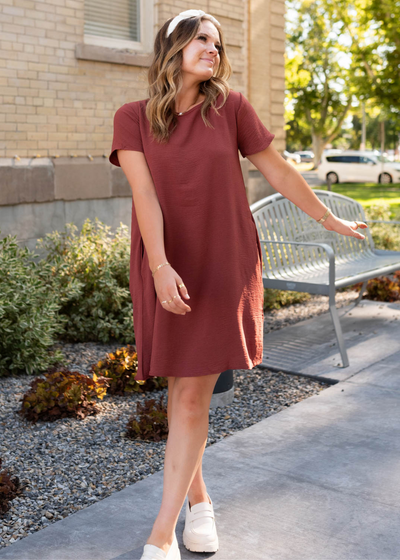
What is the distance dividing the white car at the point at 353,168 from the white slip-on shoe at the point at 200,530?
3661 centimetres

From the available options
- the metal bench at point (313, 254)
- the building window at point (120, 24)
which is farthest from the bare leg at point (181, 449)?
the building window at point (120, 24)

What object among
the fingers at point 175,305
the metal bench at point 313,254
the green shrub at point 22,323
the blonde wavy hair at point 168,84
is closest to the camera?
the fingers at point 175,305

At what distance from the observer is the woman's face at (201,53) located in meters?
2.42

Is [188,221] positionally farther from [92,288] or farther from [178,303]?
[92,288]

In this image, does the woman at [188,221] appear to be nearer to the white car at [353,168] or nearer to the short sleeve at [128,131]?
the short sleeve at [128,131]

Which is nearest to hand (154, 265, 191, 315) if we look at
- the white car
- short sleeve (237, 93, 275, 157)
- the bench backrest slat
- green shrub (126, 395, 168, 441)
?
short sleeve (237, 93, 275, 157)

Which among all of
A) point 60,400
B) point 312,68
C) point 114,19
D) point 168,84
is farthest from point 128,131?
point 312,68

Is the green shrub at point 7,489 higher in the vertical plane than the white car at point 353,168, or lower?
lower

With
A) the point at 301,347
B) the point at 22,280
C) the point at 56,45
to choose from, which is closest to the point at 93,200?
the point at 56,45

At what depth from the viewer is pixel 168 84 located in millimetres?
2441

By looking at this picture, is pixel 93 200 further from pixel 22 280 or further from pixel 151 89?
pixel 151 89

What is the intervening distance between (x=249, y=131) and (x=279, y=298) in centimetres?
510

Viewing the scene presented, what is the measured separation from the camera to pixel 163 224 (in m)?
2.45

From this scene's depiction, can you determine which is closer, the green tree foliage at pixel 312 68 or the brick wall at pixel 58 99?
the brick wall at pixel 58 99
